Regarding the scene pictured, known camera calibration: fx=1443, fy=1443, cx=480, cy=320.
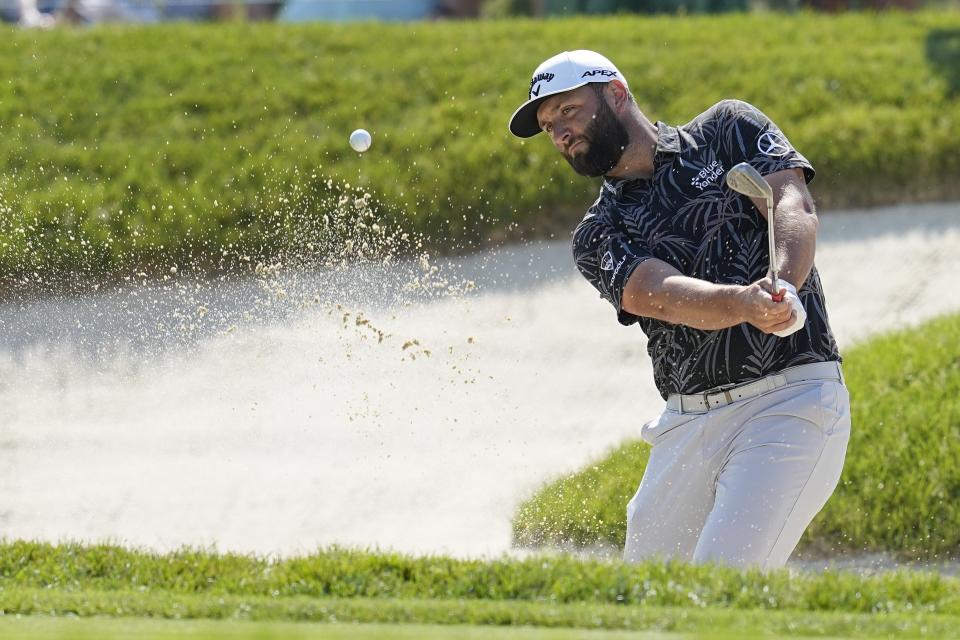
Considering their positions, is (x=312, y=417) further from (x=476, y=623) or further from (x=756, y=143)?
(x=476, y=623)

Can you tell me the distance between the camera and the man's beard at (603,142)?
4.13m

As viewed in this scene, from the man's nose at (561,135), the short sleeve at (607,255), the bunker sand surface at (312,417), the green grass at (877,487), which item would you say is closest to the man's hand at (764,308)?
the short sleeve at (607,255)

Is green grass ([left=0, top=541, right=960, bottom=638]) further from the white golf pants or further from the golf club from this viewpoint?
the golf club

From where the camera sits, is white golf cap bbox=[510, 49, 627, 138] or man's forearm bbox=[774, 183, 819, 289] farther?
white golf cap bbox=[510, 49, 627, 138]

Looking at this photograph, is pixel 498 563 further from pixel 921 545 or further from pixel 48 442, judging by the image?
pixel 48 442

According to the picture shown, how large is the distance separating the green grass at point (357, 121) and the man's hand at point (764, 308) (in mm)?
5102

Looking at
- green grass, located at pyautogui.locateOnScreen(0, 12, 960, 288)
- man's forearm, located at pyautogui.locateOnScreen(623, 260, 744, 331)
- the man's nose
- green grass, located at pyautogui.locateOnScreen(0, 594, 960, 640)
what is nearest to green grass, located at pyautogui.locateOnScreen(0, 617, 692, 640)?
green grass, located at pyautogui.locateOnScreen(0, 594, 960, 640)

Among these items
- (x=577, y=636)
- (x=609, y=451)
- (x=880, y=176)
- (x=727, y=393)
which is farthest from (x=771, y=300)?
(x=880, y=176)

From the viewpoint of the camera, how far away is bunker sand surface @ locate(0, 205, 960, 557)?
7148mm

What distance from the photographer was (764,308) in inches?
141

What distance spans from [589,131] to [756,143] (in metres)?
0.47

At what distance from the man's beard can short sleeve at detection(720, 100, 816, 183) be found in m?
0.30

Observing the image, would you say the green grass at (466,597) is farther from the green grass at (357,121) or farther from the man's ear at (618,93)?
the green grass at (357,121)

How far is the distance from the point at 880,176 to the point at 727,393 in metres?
6.91
